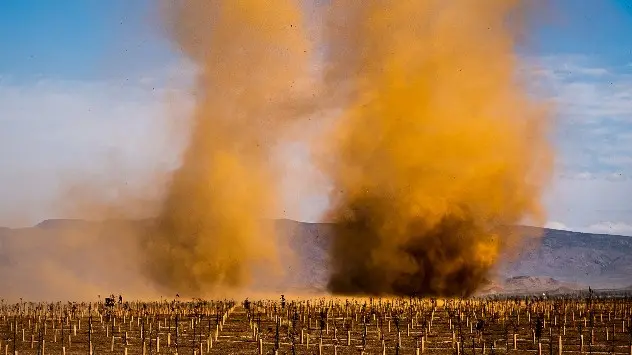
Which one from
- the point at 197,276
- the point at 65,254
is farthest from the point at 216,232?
the point at 65,254

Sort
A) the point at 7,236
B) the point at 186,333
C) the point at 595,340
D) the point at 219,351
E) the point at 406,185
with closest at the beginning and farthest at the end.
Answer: the point at 219,351 → the point at 595,340 → the point at 186,333 → the point at 406,185 → the point at 7,236

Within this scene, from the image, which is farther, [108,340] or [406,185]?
[406,185]

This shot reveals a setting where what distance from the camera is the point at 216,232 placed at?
87750mm

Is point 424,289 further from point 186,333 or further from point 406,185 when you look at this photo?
point 186,333

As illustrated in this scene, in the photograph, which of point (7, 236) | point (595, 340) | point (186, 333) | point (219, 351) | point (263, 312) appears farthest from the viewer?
point (7, 236)

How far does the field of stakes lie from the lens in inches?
1746

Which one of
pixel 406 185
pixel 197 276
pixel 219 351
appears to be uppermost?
pixel 406 185

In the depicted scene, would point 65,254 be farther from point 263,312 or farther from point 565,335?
point 565,335

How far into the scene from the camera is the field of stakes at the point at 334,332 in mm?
44344

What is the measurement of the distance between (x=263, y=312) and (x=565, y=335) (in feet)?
80.0

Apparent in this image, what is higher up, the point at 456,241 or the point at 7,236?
the point at 7,236

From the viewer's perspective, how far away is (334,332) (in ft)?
165

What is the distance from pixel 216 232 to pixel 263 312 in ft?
60.4

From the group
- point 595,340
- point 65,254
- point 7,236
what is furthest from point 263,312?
point 7,236
